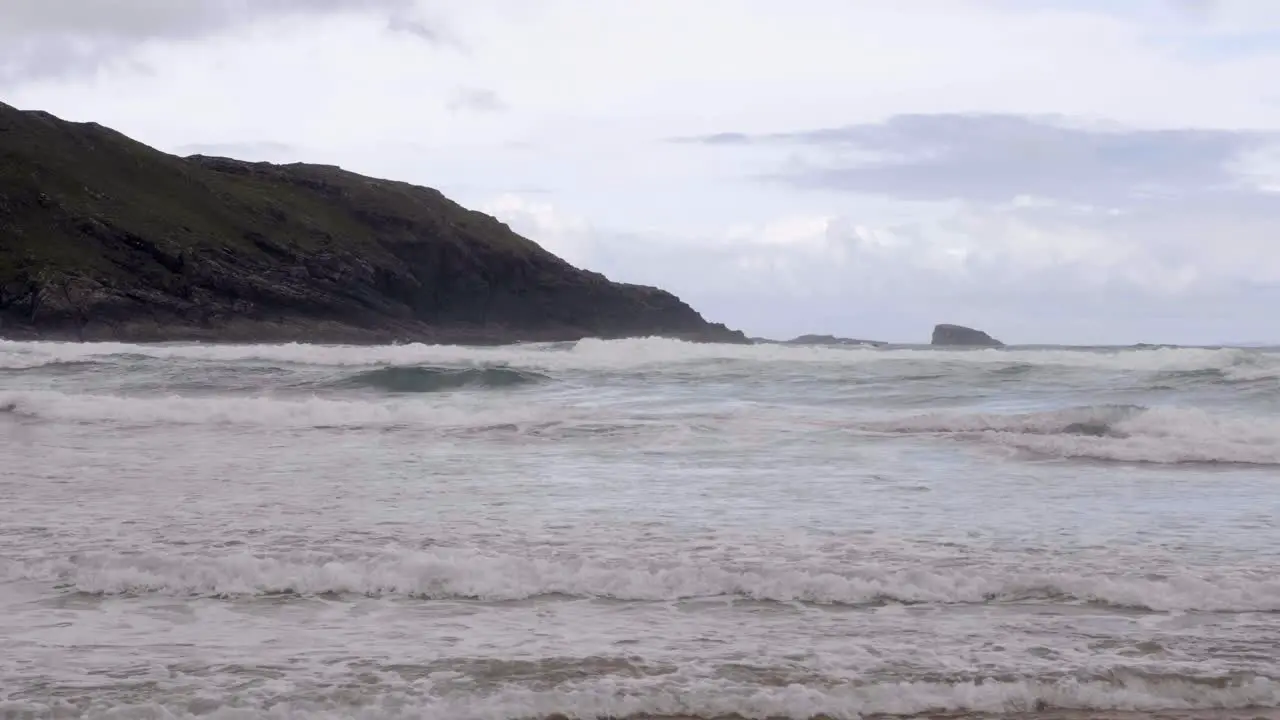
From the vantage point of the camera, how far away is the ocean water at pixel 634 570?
493 centimetres

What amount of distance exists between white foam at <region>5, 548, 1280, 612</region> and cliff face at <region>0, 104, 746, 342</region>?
53841 mm

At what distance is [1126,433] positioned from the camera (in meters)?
15.2

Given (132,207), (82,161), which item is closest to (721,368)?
(132,207)

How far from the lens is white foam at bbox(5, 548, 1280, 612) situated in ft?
21.0

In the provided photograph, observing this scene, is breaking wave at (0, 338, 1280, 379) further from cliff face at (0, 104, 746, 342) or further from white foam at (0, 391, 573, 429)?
cliff face at (0, 104, 746, 342)

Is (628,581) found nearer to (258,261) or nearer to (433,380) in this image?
(433,380)

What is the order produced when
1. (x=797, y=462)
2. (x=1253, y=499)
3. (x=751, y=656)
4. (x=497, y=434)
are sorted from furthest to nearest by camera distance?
(x=497, y=434) → (x=797, y=462) → (x=1253, y=499) → (x=751, y=656)

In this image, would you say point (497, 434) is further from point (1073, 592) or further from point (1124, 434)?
point (1073, 592)

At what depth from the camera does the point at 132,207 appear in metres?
70.8

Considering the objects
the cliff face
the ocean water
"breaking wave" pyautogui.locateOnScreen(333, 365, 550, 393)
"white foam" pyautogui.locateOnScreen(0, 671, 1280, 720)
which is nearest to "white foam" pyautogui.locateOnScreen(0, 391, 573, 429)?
the ocean water

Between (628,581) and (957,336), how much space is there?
377ft

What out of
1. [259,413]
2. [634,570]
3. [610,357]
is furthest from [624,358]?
[634,570]

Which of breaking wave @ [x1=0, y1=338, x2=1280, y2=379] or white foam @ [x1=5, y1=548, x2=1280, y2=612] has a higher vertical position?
breaking wave @ [x1=0, y1=338, x2=1280, y2=379]

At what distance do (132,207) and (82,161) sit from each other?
256 inches
